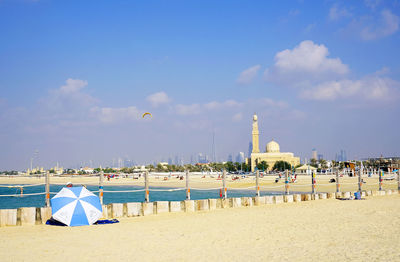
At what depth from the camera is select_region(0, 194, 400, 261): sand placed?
721cm

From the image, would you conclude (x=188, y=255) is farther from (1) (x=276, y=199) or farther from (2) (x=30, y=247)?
(1) (x=276, y=199)

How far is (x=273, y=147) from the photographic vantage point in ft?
407

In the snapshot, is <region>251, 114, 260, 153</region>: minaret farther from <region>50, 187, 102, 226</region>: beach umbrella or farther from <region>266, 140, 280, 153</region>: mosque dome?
<region>50, 187, 102, 226</region>: beach umbrella

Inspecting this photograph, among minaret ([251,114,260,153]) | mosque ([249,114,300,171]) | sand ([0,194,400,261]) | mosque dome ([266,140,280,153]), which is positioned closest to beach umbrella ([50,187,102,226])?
sand ([0,194,400,261])

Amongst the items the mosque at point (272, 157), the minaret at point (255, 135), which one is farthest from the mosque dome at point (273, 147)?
the minaret at point (255, 135)

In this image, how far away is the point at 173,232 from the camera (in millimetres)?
10078

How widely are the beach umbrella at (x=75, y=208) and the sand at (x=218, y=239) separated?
478 mm

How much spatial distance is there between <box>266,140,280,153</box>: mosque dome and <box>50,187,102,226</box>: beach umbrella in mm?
114333

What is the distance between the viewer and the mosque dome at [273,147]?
12331 cm

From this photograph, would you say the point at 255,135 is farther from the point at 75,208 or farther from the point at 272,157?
the point at 75,208

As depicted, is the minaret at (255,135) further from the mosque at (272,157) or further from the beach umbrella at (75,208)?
the beach umbrella at (75,208)

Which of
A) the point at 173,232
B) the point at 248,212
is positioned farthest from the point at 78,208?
the point at 248,212

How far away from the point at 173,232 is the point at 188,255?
282cm

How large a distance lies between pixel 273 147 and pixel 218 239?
117214 mm
